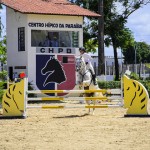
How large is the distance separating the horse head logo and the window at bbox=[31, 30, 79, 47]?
5.79ft

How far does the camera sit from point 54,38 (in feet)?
109

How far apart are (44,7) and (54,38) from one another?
7.05ft

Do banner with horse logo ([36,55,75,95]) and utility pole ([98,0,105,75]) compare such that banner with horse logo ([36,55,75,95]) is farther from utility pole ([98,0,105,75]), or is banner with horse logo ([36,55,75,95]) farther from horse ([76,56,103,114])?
horse ([76,56,103,114])

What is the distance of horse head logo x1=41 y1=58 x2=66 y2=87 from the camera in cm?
3077

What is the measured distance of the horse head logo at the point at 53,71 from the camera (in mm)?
30766

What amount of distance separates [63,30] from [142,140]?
21599 millimetres

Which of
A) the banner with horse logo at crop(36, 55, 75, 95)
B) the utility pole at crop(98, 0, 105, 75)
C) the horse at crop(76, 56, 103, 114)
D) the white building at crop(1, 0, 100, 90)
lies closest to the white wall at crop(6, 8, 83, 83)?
the white building at crop(1, 0, 100, 90)

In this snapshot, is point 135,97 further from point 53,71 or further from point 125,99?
point 53,71

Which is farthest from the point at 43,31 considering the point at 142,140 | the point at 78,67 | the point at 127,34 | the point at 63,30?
the point at 142,140

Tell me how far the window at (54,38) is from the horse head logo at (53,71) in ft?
5.79

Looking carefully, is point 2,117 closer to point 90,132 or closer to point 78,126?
point 78,126

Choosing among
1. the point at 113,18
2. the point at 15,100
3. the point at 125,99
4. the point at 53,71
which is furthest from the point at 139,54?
the point at 15,100

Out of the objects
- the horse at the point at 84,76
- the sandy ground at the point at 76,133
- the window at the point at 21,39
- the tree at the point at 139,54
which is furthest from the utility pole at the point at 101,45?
the tree at the point at 139,54

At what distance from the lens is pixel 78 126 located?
14.8 m
